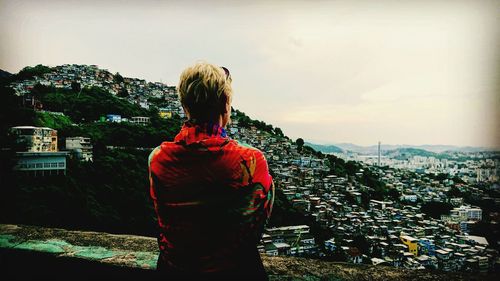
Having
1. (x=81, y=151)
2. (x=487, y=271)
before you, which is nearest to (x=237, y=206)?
(x=487, y=271)

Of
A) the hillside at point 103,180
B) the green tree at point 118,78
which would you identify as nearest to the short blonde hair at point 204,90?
the hillside at point 103,180

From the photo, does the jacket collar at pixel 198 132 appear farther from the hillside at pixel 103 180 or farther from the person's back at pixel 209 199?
the hillside at pixel 103 180

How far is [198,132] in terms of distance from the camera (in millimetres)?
664

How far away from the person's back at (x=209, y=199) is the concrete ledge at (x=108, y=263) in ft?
1.65

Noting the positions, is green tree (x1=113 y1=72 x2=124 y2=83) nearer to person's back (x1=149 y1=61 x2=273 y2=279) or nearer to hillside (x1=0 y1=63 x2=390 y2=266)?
hillside (x1=0 y1=63 x2=390 y2=266)

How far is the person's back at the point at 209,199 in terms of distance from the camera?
2.04ft

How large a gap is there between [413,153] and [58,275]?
9.93m

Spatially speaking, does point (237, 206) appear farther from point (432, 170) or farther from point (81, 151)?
point (81, 151)

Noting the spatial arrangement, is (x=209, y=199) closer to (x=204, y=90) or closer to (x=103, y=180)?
(x=204, y=90)

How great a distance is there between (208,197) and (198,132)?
15 cm

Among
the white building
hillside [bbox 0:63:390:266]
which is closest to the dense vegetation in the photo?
hillside [bbox 0:63:390:266]

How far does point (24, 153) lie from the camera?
3.40m

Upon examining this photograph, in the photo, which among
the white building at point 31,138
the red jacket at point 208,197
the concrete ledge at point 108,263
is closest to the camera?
the red jacket at point 208,197

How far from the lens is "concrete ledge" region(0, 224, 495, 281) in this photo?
1.08m
